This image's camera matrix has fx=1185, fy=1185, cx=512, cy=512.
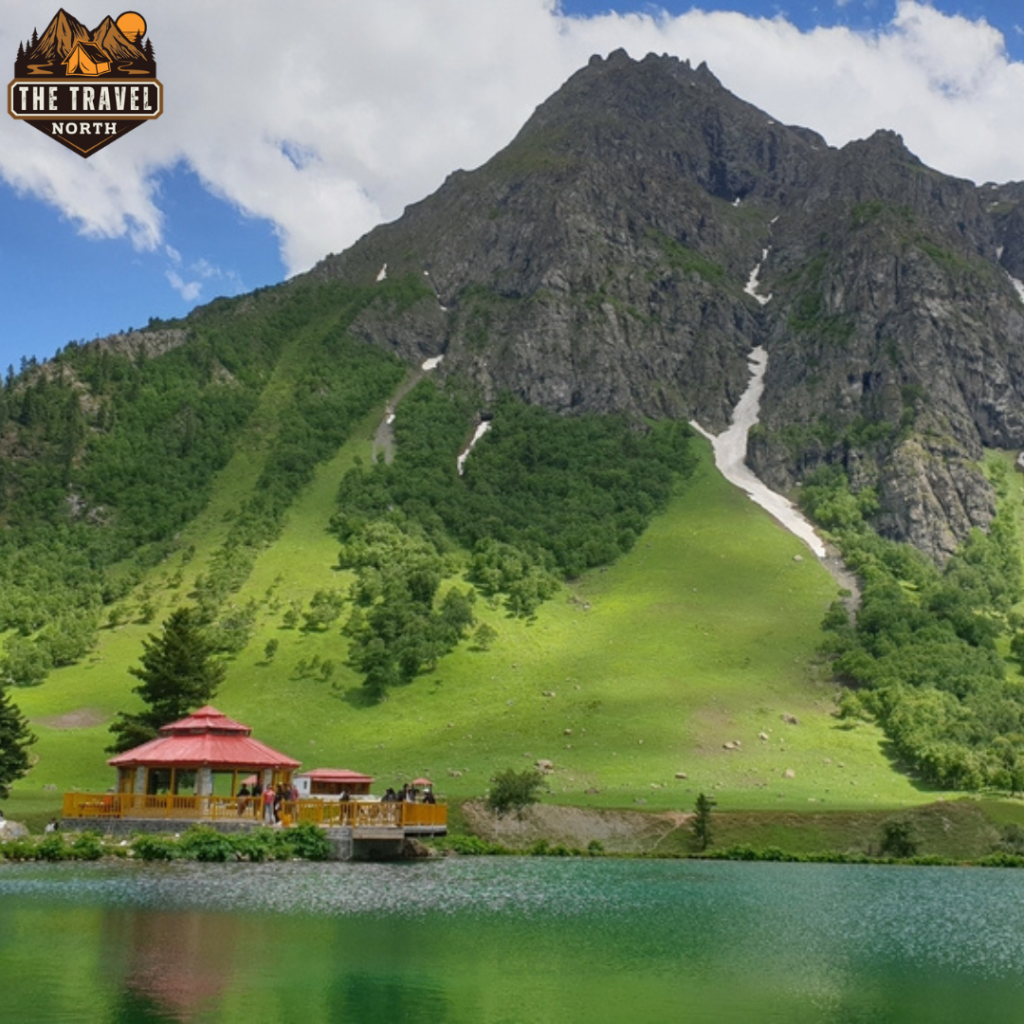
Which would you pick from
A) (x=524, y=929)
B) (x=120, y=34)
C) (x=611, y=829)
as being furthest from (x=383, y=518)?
(x=524, y=929)

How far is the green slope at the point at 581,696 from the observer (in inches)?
3314

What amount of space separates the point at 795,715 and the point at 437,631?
35.5 m

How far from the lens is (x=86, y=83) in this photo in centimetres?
4984

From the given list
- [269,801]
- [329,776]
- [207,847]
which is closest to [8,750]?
[269,801]

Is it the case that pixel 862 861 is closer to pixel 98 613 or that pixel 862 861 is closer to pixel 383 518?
pixel 98 613

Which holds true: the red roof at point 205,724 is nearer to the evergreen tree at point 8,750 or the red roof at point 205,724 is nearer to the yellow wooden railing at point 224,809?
the yellow wooden railing at point 224,809

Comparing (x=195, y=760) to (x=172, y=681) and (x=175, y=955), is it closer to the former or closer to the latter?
(x=172, y=681)

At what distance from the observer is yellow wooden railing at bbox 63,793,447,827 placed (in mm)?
55750

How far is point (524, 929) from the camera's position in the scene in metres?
34.1

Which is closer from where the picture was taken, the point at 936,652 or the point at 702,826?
the point at 702,826

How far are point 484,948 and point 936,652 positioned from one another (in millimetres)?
105537

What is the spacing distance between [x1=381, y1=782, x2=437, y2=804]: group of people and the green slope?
8.86m

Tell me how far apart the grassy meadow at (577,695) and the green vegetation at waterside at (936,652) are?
3052mm


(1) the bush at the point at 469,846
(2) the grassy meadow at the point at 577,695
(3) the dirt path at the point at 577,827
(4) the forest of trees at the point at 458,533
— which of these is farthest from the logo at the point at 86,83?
(4) the forest of trees at the point at 458,533
